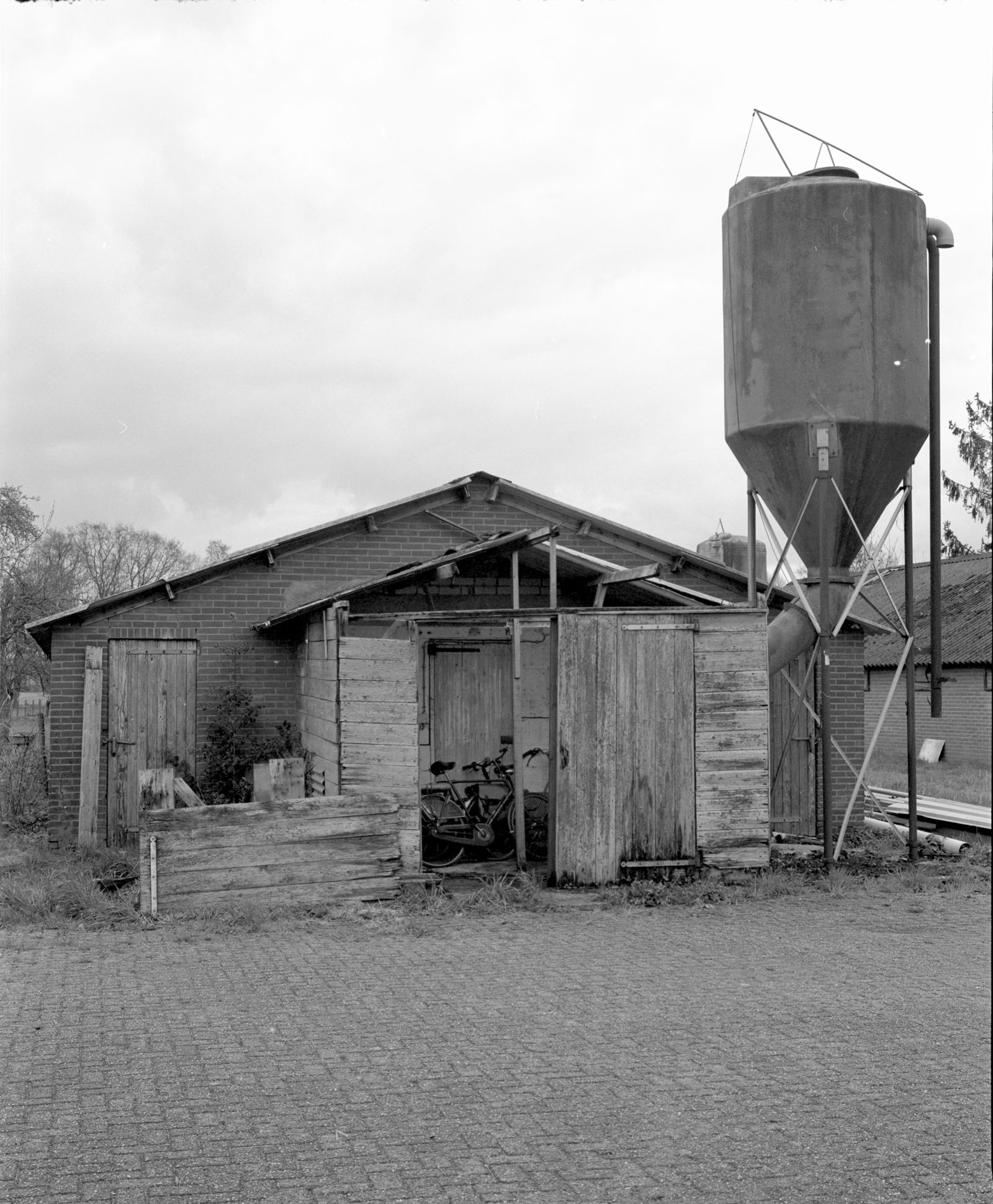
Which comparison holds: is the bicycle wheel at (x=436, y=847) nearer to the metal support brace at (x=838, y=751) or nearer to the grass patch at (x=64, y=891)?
the grass patch at (x=64, y=891)

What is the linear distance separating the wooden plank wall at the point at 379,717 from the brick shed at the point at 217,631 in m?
1.81

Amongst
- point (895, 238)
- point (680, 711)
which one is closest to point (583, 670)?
point (680, 711)

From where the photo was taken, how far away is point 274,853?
1041 cm

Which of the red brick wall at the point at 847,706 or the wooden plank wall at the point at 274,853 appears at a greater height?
the red brick wall at the point at 847,706

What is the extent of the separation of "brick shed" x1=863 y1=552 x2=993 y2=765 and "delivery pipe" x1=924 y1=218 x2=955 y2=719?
0.99ft

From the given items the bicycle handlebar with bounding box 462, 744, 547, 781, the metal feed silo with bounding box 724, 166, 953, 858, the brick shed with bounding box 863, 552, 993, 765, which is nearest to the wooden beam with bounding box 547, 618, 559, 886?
the bicycle handlebar with bounding box 462, 744, 547, 781

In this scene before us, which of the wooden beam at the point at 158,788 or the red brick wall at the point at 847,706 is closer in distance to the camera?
the wooden beam at the point at 158,788

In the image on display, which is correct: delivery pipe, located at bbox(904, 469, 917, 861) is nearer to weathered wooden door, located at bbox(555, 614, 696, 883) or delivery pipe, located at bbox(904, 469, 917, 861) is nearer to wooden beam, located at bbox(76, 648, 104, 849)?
weathered wooden door, located at bbox(555, 614, 696, 883)

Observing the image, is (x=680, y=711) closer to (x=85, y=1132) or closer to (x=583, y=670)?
(x=583, y=670)

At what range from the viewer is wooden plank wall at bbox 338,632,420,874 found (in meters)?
11.6

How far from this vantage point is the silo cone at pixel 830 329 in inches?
443

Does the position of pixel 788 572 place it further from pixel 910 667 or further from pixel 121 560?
pixel 121 560

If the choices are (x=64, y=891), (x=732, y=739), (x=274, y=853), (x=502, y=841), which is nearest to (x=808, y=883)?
(x=732, y=739)

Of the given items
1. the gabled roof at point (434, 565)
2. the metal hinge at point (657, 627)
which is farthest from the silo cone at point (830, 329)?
the gabled roof at point (434, 565)
